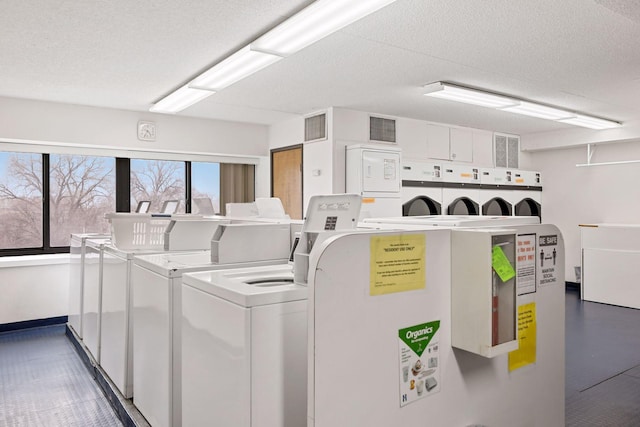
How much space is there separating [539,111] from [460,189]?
164 cm

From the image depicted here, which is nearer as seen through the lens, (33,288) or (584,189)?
(33,288)

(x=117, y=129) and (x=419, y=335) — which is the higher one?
(x=117, y=129)

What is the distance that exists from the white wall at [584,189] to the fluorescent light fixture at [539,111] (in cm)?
196

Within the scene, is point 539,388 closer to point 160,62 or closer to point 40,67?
point 160,62

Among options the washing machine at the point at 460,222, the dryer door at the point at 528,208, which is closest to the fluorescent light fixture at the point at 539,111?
the dryer door at the point at 528,208

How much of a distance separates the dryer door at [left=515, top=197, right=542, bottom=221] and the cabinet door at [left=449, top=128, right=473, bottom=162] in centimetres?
147

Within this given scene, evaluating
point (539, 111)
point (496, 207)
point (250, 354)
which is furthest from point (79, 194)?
point (496, 207)

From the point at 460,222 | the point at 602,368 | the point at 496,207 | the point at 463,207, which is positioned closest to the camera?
the point at 460,222

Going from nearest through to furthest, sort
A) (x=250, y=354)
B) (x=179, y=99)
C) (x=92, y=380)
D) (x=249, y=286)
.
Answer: (x=250, y=354) < (x=249, y=286) < (x=92, y=380) < (x=179, y=99)

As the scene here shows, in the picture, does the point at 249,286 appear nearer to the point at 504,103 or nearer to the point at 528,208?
the point at 504,103

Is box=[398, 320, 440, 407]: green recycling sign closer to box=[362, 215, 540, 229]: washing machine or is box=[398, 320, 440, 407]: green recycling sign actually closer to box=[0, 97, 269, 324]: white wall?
box=[362, 215, 540, 229]: washing machine

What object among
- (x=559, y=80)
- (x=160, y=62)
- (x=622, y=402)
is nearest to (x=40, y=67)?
(x=160, y=62)

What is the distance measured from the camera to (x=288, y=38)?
316 cm

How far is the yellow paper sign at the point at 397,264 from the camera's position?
1.57m
